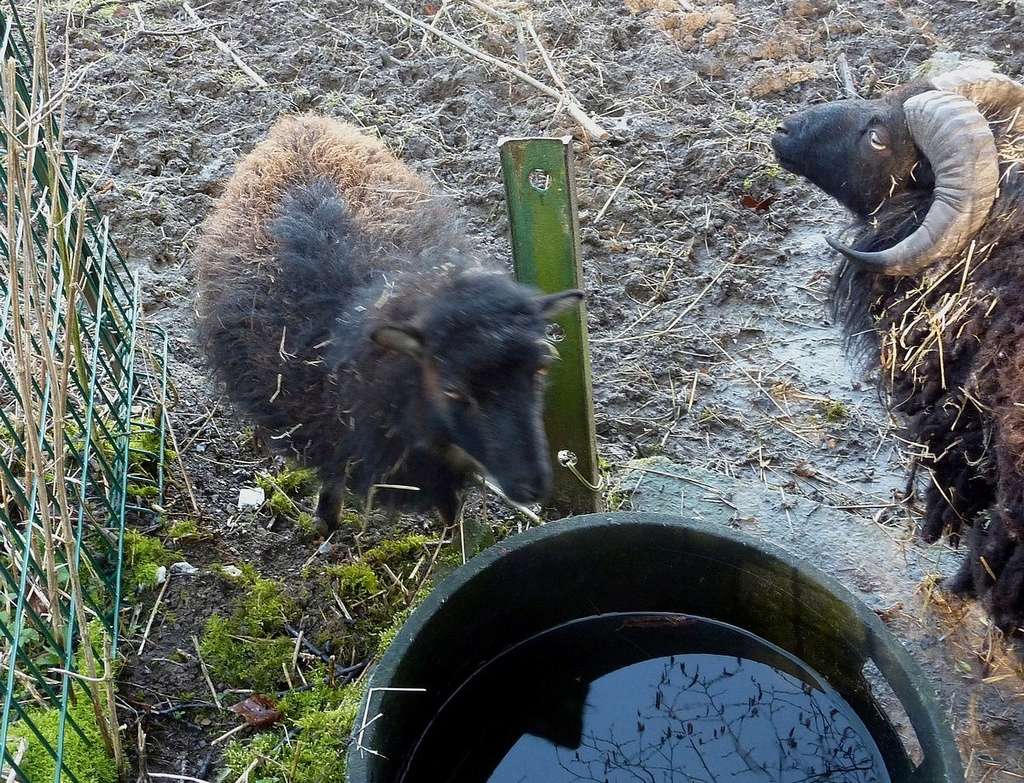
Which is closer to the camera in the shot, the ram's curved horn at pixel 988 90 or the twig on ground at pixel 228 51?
the ram's curved horn at pixel 988 90

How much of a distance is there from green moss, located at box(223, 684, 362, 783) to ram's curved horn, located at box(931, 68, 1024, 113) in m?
3.10

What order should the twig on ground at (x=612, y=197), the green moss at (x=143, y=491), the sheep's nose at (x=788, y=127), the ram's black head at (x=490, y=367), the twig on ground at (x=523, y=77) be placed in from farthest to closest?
1. the twig on ground at (x=523, y=77)
2. the twig on ground at (x=612, y=197)
3. the sheep's nose at (x=788, y=127)
4. the green moss at (x=143, y=491)
5. the ram's black head at (x=490, y=367)

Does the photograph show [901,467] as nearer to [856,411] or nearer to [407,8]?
[856,411]

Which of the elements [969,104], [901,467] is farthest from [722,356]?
[969,104]

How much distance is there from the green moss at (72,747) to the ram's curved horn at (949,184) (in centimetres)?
297

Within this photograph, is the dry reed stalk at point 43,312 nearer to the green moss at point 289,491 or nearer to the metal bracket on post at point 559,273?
the green moss at point 289,491

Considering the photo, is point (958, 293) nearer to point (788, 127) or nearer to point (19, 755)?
point (788, 127)

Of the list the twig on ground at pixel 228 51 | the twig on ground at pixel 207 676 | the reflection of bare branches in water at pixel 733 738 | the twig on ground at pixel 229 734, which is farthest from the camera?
the twig on ground at pixel 228 51

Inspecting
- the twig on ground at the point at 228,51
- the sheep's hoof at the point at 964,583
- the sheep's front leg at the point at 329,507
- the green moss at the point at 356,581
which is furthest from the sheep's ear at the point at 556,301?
the twig on ground at the point at 228,51

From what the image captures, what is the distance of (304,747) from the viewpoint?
3.10 metres

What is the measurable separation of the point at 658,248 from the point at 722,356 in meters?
0.80

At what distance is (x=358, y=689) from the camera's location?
329 cm

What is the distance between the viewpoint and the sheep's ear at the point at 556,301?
293cm

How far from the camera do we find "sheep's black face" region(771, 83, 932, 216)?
368cm
